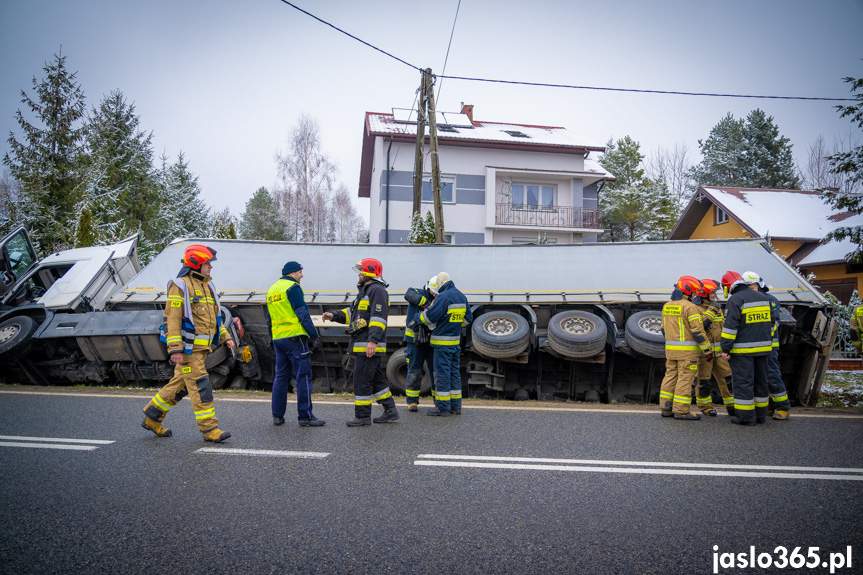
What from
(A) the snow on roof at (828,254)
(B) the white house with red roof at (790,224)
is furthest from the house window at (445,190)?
(A) the snow on roof at (828,254)

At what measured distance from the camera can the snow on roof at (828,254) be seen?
1894 cm

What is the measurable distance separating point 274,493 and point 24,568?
141 cm

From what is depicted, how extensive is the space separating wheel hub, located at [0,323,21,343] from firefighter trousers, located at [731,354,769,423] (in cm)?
1068

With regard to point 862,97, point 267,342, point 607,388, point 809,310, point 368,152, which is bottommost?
point 607,388

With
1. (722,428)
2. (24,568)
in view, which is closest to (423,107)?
(722,428)

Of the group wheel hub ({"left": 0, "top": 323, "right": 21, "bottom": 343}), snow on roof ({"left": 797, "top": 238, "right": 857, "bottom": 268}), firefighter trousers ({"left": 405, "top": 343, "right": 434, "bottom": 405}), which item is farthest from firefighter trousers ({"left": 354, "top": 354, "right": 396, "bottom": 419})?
snow on roof ({"left": 797, "top": 238, "right": 857, "bottom": 268})

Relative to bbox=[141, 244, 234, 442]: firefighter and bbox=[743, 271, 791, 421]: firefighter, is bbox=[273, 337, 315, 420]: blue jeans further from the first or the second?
bbox=[743, 271, 791, 421]: firefighter

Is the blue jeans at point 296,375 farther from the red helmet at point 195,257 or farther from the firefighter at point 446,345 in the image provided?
the firefighter at point 446,345

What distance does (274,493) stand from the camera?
3.76 metres

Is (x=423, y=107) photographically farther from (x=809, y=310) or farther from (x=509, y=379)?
(x=809, y=310)

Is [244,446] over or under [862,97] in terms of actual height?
under

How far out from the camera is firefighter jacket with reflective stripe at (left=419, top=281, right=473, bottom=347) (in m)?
6.66

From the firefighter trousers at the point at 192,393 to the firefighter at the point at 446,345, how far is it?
102 inches

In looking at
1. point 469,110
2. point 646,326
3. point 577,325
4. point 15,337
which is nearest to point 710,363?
point 646,326
